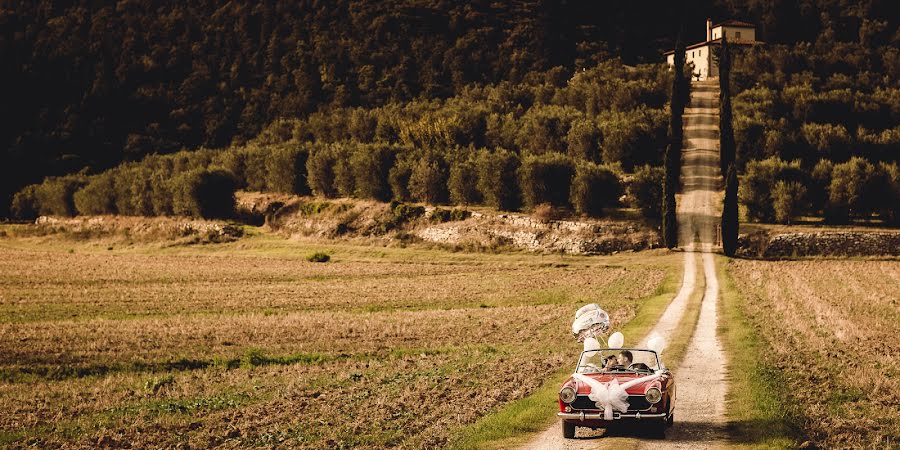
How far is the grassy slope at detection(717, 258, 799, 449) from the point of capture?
18.9 metres

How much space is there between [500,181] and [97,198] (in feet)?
182

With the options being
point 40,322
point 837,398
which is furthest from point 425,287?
point 837,398

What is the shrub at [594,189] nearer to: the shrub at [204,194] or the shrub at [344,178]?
the shrub at [344,178]

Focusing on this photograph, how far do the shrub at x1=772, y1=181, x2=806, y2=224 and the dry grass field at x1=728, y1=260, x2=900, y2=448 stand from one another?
1109 cm

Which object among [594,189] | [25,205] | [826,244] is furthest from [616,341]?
[25,205]

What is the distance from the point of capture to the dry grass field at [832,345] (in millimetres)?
20531

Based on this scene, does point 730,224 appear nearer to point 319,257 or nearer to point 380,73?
point 319,257

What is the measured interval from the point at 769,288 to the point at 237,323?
2958 cm

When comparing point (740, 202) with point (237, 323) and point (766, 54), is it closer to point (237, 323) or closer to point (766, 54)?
point (237, 323)

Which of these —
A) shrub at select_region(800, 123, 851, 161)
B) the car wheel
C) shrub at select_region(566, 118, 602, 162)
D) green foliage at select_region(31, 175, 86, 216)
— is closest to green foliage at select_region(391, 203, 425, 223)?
shrub at select_region(566, 118, 602, 162)

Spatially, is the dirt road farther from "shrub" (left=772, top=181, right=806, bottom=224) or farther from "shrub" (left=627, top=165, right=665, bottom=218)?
"shrub" (left=772, top=181, right=806, bottom=224)

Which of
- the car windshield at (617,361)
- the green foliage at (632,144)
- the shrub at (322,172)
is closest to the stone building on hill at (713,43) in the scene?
the green foliage at (632,144)

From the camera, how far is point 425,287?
58312mm

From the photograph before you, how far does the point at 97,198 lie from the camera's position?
110 metres
